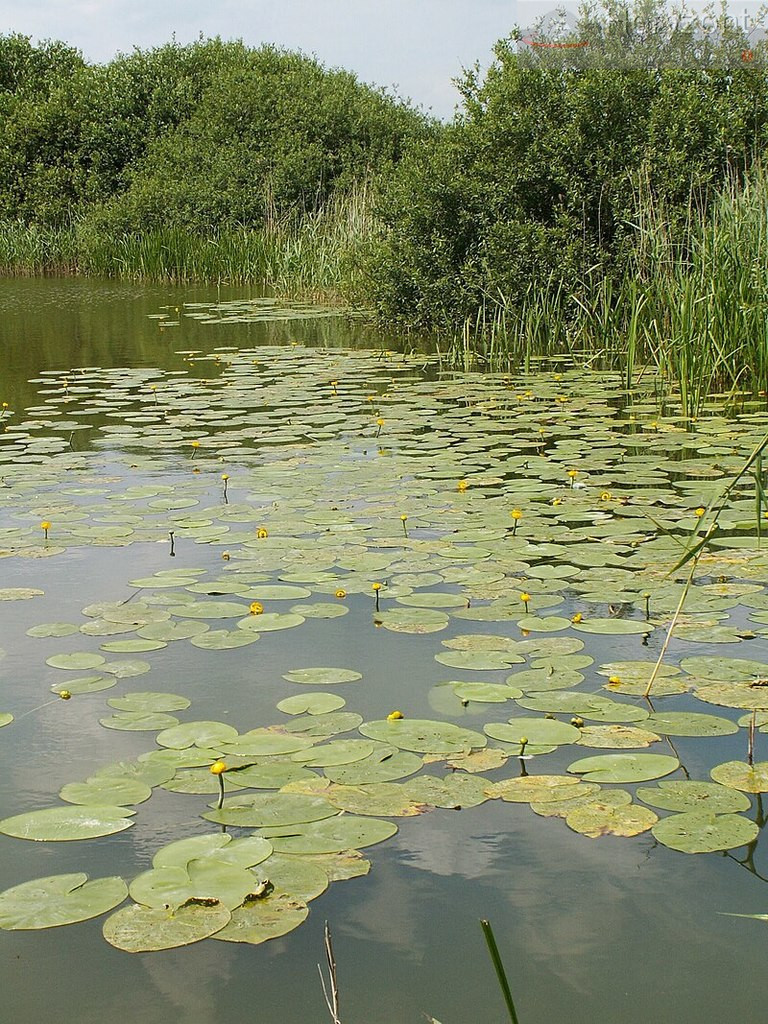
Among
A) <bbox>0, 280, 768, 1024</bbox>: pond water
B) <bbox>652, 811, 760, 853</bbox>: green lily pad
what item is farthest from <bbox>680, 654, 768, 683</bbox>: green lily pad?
<bbox>652, 811, 760, 853</bbox>: green lily pad

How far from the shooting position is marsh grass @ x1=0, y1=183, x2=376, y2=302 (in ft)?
38.1

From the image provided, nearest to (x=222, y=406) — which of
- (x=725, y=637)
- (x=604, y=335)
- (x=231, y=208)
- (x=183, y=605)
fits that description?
(x=604, y=335)

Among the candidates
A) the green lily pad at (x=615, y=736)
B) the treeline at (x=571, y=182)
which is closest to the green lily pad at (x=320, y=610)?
the green lily pad at (x=615, y=736)

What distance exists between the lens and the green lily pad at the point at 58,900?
5.21ft

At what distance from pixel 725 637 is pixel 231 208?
15.8 meters

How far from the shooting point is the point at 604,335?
272 inches

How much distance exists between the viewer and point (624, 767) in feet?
6.45

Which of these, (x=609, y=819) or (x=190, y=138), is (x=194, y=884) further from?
(x=190, y=138)

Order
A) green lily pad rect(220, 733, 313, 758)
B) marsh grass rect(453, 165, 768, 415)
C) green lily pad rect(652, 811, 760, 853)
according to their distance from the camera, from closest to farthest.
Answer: green lily pad rect(652, 811, 760, 853), green lily pad rect(220, 733, 313, 758), marsh grass rect(453, 165, 768, 415)

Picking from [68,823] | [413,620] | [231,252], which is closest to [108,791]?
[68,823]

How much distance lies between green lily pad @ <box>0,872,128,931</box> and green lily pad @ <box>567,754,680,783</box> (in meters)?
0.80

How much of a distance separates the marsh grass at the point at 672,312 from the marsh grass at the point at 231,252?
1.98 metres

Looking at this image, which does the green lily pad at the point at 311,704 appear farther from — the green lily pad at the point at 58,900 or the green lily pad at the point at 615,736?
the green lily pad at the point at 58,900

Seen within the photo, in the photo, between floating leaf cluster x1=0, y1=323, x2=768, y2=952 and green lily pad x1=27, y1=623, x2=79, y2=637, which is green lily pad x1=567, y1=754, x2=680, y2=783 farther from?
green lily pad x1=27, y1=623, x2=79, y2=637
